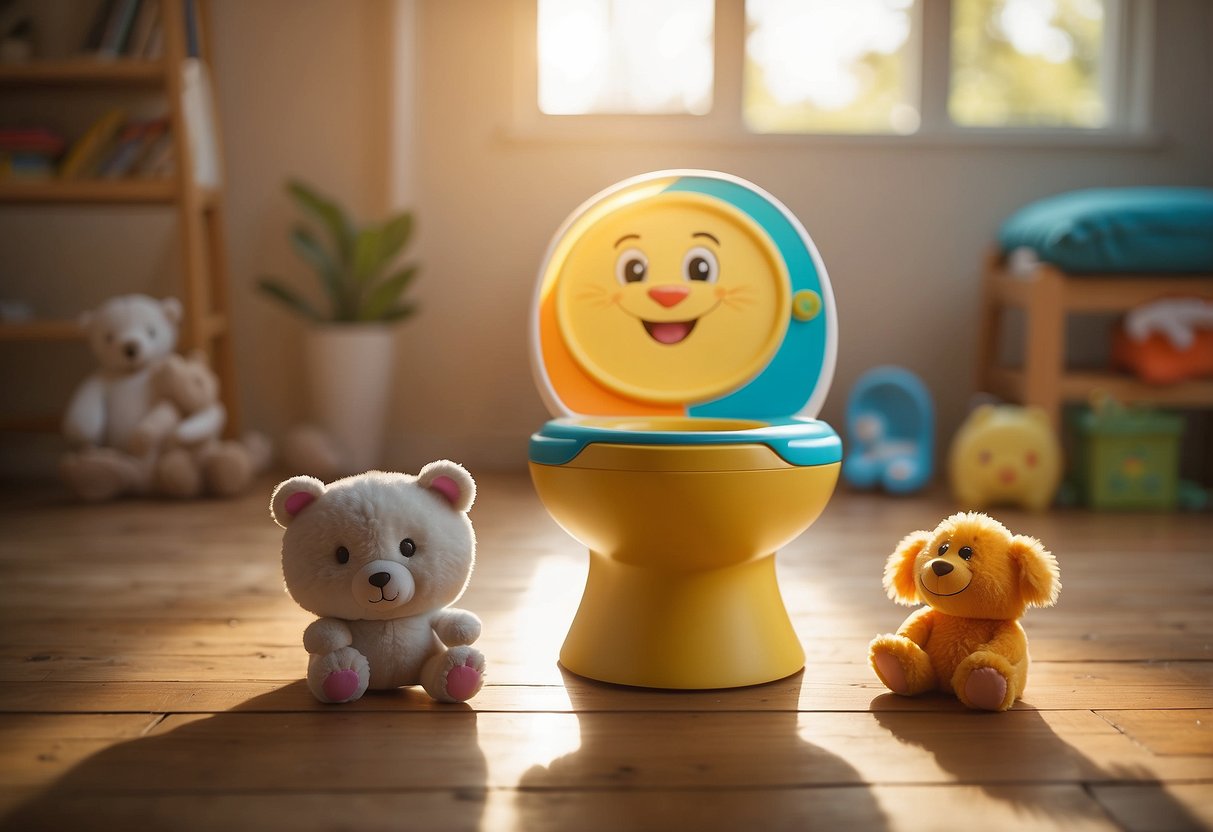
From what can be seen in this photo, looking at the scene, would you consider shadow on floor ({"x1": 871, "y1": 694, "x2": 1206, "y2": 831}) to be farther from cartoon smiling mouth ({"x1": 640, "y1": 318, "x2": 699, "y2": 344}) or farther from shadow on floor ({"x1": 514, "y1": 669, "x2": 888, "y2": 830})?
cartoon smiling mouth ({"x1": 640, "y1": 318, "x2": 699, "y2": 344})

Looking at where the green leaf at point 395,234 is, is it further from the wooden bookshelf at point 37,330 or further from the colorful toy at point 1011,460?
the colorful toy at point 1011,460

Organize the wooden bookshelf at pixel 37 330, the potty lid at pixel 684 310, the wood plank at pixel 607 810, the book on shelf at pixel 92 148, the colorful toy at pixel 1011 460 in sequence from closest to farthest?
the wood plank at pixel 607 810
the potty lid at pixel 684 310
the colorful toy at pixel 1011 460
the wooden bookshelf at pixel 37 330
the book on shelf at pixel 92 148

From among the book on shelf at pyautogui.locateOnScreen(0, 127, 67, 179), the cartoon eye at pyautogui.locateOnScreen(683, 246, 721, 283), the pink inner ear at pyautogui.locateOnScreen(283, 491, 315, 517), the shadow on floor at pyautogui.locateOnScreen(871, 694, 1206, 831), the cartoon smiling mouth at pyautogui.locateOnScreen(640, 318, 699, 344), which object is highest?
the book on shelf at pyautogui.locateOnScreen(0, 127, 67, 179)

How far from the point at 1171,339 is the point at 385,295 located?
1.73 metres

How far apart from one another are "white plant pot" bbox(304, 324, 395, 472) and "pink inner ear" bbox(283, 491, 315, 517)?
5.25 ft

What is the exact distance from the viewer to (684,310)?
1.60 metres

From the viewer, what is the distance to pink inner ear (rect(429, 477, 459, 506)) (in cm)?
133

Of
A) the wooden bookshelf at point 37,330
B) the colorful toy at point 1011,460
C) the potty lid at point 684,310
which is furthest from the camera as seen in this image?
the wooden bookshelf at point 37,330

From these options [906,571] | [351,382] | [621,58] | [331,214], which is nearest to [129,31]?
[331,214]

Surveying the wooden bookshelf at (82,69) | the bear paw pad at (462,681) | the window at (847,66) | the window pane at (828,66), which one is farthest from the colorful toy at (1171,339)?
the wooden bookshelf at (82,69)

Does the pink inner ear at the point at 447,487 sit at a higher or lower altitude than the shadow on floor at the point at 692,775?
higher

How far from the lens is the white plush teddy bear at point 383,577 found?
127 centimetres

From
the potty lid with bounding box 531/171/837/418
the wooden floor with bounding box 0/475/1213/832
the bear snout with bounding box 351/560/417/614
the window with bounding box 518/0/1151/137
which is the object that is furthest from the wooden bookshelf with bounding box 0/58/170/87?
the bear snout with bounding box 351/560/417/614

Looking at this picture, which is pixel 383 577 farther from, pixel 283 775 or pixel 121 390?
pixel 121 390
